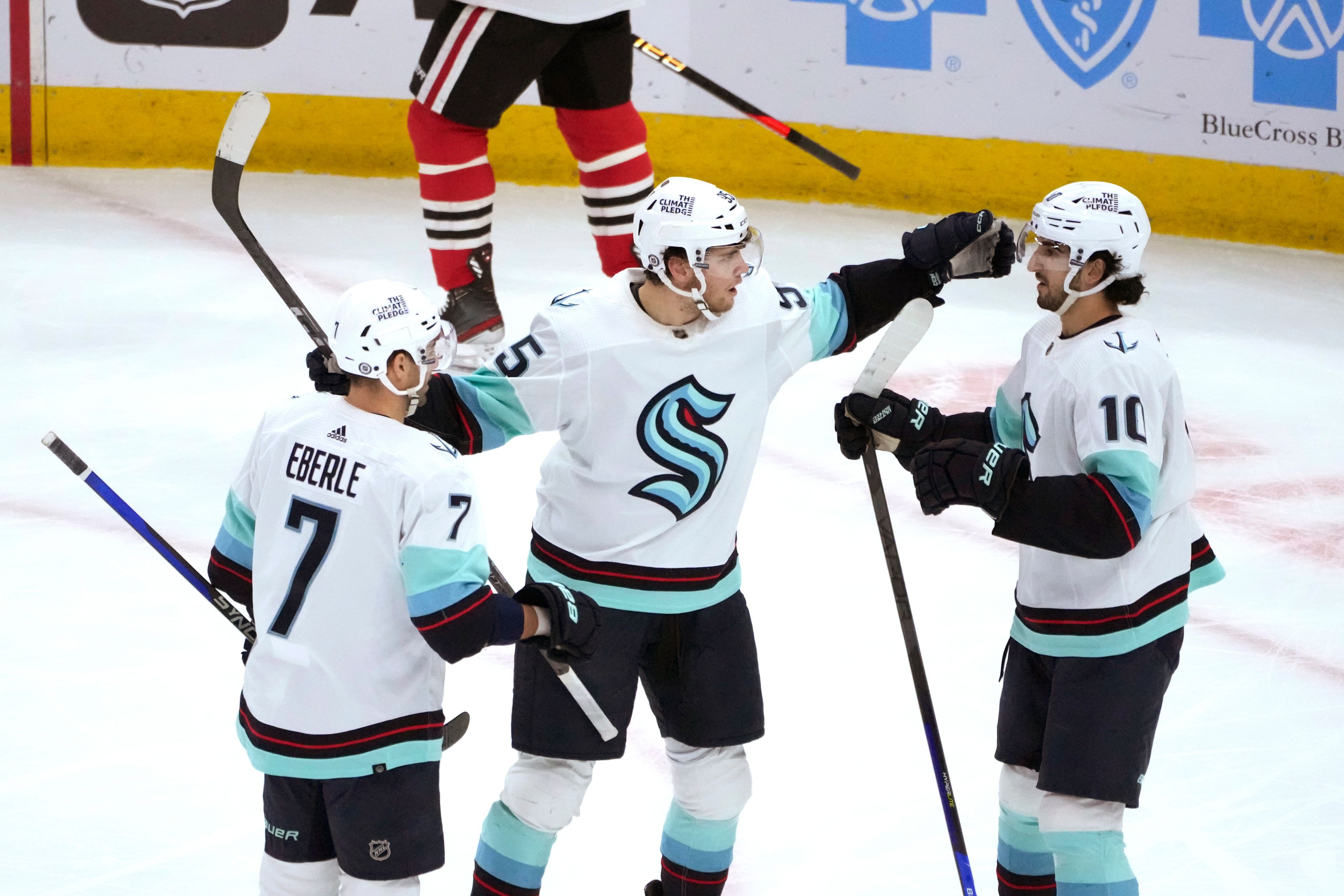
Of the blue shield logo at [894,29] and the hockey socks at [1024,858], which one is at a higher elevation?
the blue shield logo at [894,29]

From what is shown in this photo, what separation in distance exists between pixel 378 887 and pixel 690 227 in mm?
916

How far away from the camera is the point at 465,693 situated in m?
3.09

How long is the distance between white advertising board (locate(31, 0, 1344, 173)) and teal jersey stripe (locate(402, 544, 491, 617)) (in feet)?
16.7

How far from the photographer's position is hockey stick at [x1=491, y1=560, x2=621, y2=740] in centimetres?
217

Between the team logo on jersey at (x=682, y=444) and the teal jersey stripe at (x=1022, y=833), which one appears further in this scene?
the teal jersey stripe at (x=1022, y=833)

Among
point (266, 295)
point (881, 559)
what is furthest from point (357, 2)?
point (881, 559)

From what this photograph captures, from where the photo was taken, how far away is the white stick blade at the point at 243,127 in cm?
272

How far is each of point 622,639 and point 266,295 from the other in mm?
3519

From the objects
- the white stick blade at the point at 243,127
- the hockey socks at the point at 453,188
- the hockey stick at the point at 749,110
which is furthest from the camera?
the hockey stick at the point at 749,110

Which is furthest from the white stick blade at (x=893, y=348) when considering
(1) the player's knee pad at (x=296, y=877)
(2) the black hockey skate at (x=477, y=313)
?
(2) the black hockey skate at (x=477, y=313)

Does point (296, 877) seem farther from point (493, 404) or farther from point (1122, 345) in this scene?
point (1122, 345)

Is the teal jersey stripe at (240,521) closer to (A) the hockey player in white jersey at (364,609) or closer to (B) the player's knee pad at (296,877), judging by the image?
(A) the hockey player in white jersey at (364,609)

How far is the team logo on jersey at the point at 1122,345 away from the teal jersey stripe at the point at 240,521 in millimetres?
1102

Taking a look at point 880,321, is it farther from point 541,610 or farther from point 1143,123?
point 1143,123
